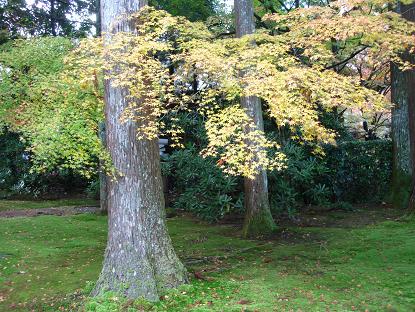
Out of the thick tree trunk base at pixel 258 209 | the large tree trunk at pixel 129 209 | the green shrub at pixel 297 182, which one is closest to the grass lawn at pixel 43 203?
the green shrub at pixel 297 182

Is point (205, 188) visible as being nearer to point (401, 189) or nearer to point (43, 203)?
point (401, 189)

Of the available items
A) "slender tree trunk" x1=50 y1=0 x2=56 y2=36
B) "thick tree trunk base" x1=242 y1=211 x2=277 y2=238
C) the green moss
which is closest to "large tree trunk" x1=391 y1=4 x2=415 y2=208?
the green moss

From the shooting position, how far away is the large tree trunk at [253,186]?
8.51 m

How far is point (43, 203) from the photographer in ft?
48.4

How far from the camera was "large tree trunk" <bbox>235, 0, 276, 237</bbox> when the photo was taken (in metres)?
8.51

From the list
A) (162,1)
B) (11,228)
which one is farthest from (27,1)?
(11,228)

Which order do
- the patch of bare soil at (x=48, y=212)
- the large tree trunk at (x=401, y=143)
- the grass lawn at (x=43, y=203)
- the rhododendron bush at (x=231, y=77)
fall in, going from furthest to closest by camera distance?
the grass lawn at (x=43, y=203), the patch of bare soil at (x=48, y=212), the large tree trunk at (x=401, y=143), the rhododendron bush at (x=231, y=77)

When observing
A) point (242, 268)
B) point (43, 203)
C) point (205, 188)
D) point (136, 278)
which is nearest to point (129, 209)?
point (136, 278)

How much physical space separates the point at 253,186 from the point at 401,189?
5.03m

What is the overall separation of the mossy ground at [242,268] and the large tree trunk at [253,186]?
0.37 m

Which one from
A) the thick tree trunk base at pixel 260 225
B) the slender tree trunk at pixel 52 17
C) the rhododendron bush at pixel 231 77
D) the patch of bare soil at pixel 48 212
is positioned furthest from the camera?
the slender tree trunk at pixel 52 17

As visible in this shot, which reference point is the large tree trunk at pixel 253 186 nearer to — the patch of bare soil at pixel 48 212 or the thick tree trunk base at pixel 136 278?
the thick tree trunk base at pixel 136 278

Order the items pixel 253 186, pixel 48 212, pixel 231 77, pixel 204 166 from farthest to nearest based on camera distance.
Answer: pixel 48 212 < pixel 204 166 < pixel 253 186 < pixel 231 77

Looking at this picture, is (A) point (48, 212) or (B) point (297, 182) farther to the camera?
(A) point (48, 212)
